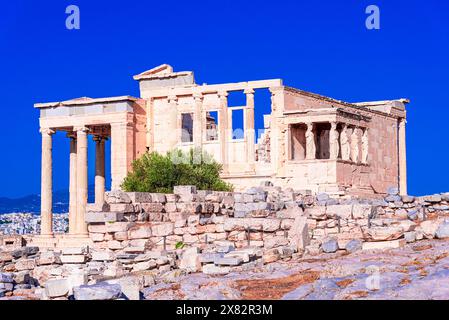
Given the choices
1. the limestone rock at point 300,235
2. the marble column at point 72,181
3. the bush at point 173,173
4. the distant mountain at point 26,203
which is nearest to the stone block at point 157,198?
the limestone rock at point 300,235

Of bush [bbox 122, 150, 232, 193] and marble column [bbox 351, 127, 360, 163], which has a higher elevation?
marble column [bbox 351, 127, 360, 163]

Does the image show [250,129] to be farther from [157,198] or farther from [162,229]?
[162,229]

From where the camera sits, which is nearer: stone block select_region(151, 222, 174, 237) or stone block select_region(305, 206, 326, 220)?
stone block select_region(305, 206, 326, 220)

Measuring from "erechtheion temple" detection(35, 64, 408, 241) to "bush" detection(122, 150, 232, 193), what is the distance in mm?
1466

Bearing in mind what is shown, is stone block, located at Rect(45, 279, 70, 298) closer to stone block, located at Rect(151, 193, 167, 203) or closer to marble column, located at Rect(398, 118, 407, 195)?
stone block, located at Rect(151, 193, 167, 203)

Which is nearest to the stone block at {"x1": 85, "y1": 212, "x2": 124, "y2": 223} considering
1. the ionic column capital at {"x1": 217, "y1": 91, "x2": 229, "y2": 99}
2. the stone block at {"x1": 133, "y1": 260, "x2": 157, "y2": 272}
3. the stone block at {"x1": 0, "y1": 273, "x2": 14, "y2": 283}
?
the stone block at {"x1": 133, "y1": 260, "x2": 157, "y2": 272}

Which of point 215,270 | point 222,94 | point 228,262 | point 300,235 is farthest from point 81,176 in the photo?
point 215,270

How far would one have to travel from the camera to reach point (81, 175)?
51.1 metres

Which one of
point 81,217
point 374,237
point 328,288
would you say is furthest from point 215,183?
point 328,288

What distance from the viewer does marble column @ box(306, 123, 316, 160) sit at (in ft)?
153

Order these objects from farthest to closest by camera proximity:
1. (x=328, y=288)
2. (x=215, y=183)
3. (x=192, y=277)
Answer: (x=215, y=183)
(x=192, y=277)
(x=328, y=288)

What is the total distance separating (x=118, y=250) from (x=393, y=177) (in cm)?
3053
